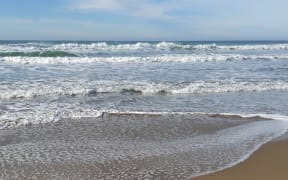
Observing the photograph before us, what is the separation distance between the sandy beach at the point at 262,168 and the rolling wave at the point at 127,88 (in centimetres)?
672

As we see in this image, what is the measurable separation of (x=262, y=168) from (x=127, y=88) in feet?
27.0

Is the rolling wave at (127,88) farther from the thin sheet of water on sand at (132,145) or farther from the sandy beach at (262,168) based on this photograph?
the sandy beach at (262,168)

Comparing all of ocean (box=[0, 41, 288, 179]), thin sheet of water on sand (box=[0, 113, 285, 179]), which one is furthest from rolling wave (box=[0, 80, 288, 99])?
thin sheet of water on sand (box=[0, 113, 285, 179])

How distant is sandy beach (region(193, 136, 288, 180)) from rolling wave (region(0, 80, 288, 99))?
265 inches

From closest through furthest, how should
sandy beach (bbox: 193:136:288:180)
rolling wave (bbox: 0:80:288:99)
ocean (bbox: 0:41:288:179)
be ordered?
sandy beach (bbox: 193:136:288:180), ocean (bbox: 0:41:288:179), rolling wave (bbox: 0:80:288:99)

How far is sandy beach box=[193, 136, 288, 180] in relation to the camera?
5.61 meters

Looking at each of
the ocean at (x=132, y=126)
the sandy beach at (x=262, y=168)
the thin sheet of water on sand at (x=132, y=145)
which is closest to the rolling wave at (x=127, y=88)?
the ocean at (x=132, y=126)

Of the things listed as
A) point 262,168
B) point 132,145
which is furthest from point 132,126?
point 262,168

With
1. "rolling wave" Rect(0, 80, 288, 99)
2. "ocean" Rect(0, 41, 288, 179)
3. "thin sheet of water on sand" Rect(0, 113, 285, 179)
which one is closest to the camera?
"thin sheet of water on sand" Rect(0, 113, 285, 179)

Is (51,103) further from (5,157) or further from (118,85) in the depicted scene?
(5,157)

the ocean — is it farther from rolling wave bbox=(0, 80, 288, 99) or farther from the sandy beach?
the sandy beach

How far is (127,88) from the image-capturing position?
1388 cm

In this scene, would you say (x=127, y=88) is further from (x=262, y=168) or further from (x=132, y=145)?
(x=262, y=168)

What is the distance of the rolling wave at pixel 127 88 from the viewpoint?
1258 cm
